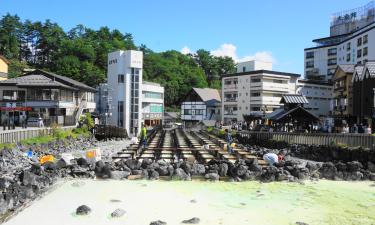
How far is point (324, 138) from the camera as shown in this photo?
28.6 meters

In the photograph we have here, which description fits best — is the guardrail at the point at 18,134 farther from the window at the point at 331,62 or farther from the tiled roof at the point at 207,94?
the window at the point at 331,62

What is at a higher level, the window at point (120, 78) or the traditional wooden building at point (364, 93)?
the window at point (120, 78)

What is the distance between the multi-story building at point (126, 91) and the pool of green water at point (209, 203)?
99.8 feet

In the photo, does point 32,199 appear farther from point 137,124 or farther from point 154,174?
point 137,124

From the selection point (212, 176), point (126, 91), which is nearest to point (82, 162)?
point (212, 176)

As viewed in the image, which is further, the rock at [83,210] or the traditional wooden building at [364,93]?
the traditional wooden building at [364,93]

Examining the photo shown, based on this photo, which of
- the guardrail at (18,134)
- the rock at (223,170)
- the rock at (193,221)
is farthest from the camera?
the guardrail at (18,134)

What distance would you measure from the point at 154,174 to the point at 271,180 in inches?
231

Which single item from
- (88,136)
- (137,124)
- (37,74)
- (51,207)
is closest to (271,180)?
(51,207)

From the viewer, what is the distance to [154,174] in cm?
1947

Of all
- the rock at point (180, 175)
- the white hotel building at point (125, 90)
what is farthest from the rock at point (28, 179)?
the white hotel building at point (125, 90)

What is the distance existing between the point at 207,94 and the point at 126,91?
92.8 feet

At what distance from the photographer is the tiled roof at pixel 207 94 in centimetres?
7262

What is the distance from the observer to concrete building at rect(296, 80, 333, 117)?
215 ft
